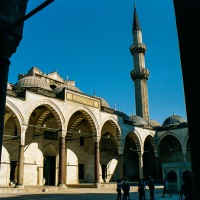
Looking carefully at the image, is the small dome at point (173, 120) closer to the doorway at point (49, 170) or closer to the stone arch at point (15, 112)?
the doorway at point (49, 170)

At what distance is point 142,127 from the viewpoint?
28219 mm

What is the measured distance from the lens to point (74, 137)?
81.1 ft

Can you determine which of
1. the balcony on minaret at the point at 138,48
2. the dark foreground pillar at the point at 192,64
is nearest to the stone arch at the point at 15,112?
the dark foreground pillar at the point at 192,64

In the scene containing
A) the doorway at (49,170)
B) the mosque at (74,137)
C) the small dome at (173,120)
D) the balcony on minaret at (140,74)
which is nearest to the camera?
the mosque at (74,137)

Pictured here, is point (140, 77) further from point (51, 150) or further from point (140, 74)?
point (51, 150)

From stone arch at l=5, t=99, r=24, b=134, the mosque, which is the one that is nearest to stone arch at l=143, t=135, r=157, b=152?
the mosque

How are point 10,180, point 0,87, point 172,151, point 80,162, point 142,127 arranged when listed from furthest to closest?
point 172,151, point 142,127, point 80,162, point 10,180, point 0,87

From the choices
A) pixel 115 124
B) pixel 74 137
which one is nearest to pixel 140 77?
pixel 115 124

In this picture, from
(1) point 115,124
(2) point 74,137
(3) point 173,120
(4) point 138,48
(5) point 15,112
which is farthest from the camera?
(4) point 138,48

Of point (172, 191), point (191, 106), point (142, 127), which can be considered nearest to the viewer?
point (191, 106)

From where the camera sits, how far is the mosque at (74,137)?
17047 millimetres

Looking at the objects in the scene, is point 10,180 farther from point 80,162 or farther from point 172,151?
point 172,151

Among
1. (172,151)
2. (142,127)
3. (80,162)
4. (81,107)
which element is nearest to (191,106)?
(81,107)

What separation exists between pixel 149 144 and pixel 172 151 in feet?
9.31
